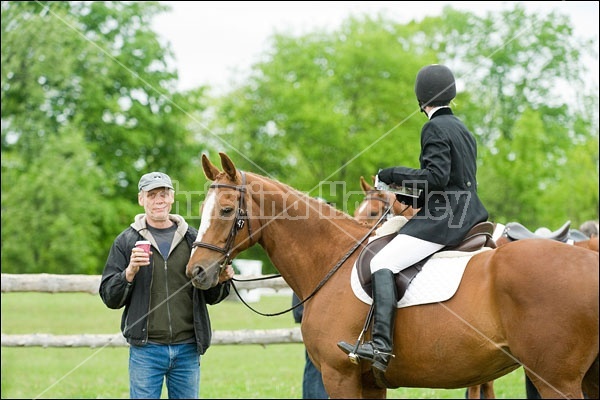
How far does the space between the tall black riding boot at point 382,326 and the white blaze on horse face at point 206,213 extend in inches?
57.0

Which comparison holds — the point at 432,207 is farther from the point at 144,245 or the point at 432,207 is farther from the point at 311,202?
the point at 144,245

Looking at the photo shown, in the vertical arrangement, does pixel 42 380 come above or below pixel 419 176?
below

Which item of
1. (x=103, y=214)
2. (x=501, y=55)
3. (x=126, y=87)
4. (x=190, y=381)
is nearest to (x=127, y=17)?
(x=126, y=87)

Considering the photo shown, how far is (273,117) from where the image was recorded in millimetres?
43594

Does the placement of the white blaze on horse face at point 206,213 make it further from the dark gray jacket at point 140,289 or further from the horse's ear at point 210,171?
the dark gray jacket at point 140,289

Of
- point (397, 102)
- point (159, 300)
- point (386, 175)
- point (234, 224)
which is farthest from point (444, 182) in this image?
point (397, 102)

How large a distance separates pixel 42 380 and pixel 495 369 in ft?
29.7

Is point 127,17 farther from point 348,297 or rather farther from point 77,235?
point 348,297

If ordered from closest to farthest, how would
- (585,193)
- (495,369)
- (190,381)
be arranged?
1. (495,369)
2. (190,381)
3. (585,193)

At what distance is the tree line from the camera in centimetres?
2958

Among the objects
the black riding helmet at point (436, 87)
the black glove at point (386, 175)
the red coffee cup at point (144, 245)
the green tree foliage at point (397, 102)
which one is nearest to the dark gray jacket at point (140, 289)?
the red coffee cup at point (144, 245)

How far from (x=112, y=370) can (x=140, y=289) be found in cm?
786

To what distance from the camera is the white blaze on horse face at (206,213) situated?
222 inches

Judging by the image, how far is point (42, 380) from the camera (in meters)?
11.8
